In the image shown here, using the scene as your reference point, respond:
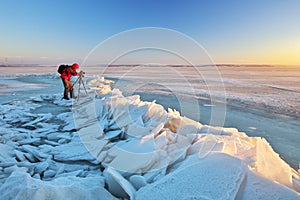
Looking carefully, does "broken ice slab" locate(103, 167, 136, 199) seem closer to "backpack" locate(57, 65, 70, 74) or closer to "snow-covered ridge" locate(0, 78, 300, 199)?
"snow-covered ridge" locate(0, 78, 300, 199)

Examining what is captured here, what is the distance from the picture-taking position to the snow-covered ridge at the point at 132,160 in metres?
1.55

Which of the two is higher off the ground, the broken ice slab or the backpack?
the backpack

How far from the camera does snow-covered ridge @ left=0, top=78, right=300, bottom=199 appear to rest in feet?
5.08

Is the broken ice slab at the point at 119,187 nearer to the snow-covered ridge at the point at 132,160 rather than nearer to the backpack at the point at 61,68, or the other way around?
the snow-covered ridge at the point at 132,160

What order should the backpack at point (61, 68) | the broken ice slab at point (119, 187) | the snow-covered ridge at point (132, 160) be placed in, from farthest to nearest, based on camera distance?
the backpack at point (61, 68) < the broken ice slab at point (119, 187) < the snow-covered ridge at point (132, 160)

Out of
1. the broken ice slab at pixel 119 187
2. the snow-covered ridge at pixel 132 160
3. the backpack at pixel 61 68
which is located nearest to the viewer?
the snow-covered ridge at pixel 132 160

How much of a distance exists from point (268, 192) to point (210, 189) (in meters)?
0.39

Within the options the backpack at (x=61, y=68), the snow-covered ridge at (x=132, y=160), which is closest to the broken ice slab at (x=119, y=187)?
the snow-covered ridge at (x=132, y=160)

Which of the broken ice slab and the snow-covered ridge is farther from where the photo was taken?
the broken ice slab

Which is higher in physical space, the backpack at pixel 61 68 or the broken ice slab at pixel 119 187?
the backpack at pixel 61 68

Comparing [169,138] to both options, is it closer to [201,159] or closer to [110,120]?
[201,159]

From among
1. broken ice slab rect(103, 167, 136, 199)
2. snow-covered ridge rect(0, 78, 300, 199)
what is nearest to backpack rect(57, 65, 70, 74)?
snow-covered ridge rect(0, 78, 300, 199)

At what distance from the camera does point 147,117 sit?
11.9ft

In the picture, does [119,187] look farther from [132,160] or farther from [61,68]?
[61,68]
